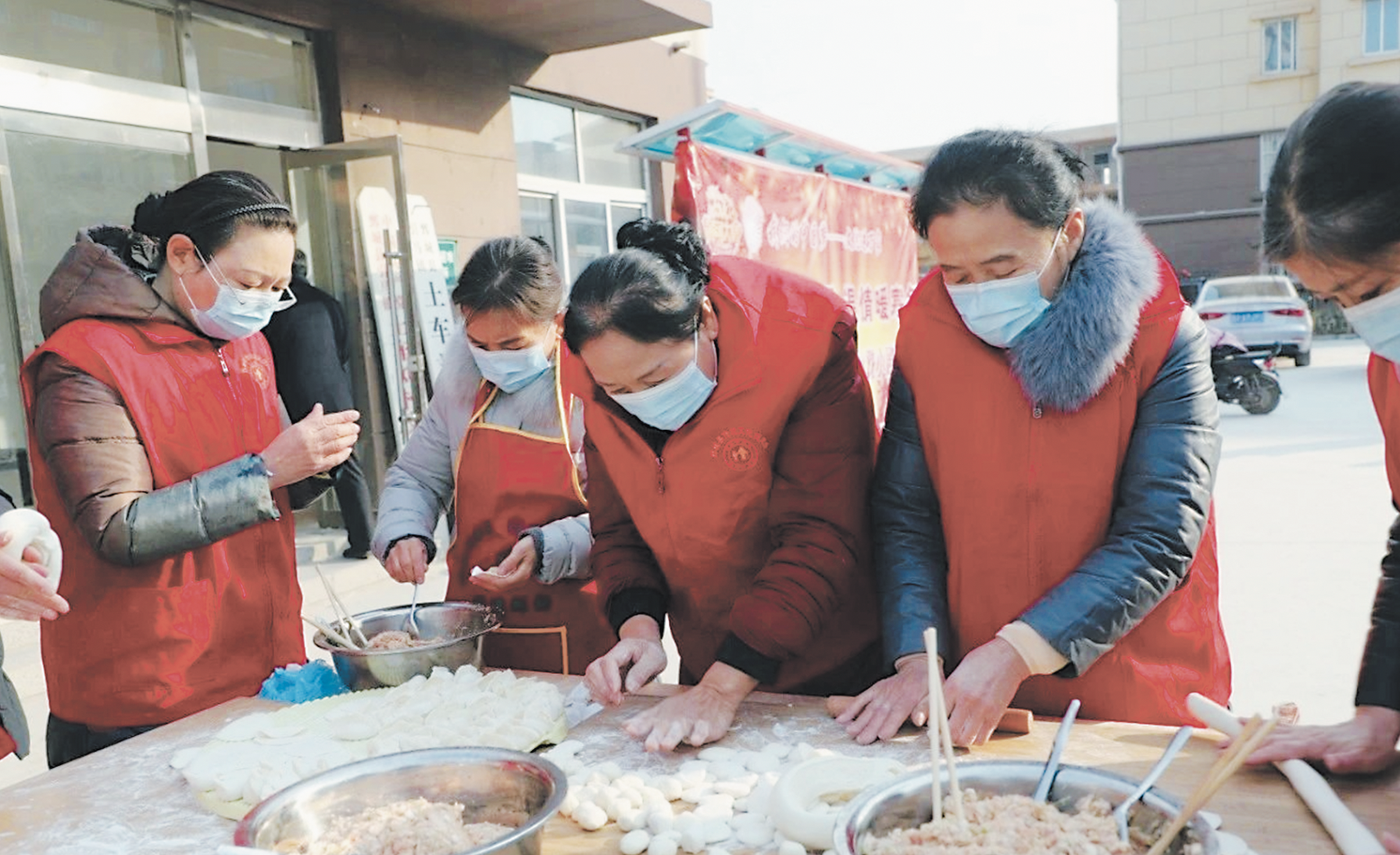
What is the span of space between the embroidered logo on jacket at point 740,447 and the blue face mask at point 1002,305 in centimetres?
43

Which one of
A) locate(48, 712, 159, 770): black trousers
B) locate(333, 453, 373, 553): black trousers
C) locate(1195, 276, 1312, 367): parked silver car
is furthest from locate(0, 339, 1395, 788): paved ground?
locate(1195, 276, 1312, 367): parked silver car

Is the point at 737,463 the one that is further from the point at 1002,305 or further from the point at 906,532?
the point at 1002,305

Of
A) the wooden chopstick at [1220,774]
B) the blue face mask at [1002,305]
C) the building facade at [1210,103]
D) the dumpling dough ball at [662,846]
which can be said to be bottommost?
the dumpling dough ball at [662,846]

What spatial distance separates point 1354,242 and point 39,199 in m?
5.43

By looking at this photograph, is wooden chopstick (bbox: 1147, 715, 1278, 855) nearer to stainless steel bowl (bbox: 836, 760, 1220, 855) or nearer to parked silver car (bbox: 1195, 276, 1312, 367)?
stainless steel bowl (bbox: 836, 760, 1220, 855)

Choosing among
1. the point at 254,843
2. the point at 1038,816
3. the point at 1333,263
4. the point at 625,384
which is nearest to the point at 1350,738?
the point at 1038,816

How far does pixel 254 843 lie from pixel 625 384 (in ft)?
3.05

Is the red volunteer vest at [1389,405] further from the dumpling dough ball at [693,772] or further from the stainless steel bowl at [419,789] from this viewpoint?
the stainless steel bowl at [419,789]

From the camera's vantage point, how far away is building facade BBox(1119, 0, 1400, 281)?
77.2ft

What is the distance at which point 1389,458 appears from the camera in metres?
1.61

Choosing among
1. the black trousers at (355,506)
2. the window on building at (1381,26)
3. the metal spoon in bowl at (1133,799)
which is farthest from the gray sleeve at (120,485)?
the window on building at (1381,26)

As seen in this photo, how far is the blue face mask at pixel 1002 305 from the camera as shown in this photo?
176 cm

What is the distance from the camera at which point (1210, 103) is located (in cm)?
2428

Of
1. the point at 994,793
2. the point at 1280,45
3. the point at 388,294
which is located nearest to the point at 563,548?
the point at 994,793
